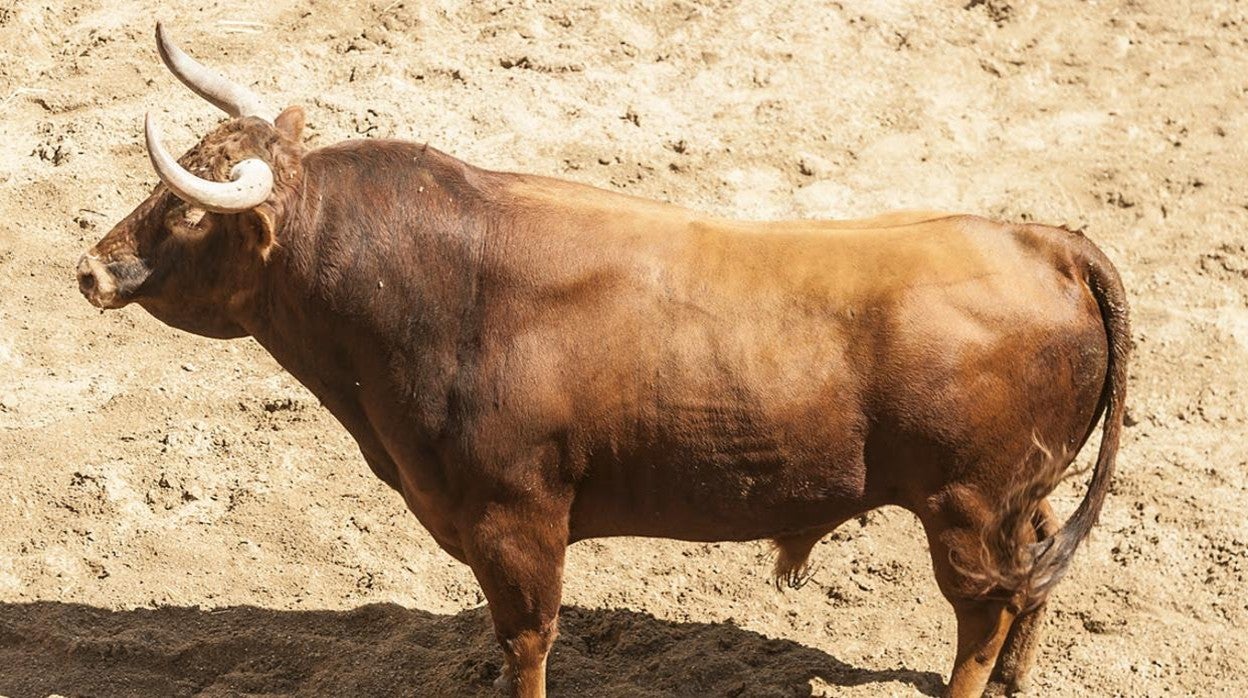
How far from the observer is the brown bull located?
4.98 metres

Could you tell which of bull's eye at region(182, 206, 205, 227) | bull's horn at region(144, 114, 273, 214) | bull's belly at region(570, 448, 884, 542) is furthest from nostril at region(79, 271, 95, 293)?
bull's belly at region(570, 448, 884, 542)

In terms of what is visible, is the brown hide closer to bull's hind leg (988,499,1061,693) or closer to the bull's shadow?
bull's hind leg (988,499,1061,693)

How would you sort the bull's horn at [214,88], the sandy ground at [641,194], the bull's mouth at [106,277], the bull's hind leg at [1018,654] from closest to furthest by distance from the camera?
the bull's mouth at [106,277] < the bull's horn at [214,88] < the bull's hind leg at [1018,654] < the sandy ground at [641,194]

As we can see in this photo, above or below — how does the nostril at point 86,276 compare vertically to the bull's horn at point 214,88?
below

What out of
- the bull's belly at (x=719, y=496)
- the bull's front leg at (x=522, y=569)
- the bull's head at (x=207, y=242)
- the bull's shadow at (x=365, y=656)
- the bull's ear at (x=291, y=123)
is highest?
the bull's ear at (x=291, y=123)

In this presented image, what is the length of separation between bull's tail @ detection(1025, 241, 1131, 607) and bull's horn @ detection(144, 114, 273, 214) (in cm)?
260

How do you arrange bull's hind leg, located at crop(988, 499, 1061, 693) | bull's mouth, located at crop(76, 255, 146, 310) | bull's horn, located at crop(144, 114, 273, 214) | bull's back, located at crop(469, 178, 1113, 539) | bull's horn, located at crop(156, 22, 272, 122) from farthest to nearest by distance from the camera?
bull's hind leg, located at crop(988, 499, 1061, 693), bull's horn, located at crop(156, 22, 272, 122), bull's mouth, located at crop(76, 255, 146, 310), bull's back, located at crop(469, 178, 1113, 539), bull's horn, located at crop(144, 114, 273, 214)

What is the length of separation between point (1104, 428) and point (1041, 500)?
32cm

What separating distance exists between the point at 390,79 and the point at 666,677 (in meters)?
4.48

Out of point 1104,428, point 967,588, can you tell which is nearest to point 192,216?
point 967,588

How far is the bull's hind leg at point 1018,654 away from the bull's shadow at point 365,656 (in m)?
0.24

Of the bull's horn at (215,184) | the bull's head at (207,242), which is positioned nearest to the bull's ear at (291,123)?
the bull's head at (207,242)

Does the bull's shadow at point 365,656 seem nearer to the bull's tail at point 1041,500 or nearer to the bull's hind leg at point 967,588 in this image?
the bull's hind leg at point 967,588

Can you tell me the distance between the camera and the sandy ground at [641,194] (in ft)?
20.0
